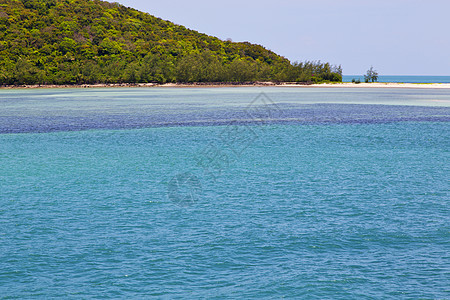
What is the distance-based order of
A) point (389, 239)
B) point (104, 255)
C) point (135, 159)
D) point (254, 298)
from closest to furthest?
1. point (254, 298)
2. point (104, 255)
3. point (389, 239)
4. point (135, 159)

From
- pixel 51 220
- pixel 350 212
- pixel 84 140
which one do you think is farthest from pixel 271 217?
pixel 84 140

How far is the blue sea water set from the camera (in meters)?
15.3

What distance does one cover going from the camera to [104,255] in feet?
57.7

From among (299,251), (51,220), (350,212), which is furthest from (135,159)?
(299,251)

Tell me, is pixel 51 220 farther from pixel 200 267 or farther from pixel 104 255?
pixel 200 267

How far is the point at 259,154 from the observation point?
41.6 meters

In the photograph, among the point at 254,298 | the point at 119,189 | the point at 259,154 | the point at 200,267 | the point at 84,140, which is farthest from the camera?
the point at 84,140

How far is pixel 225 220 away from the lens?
21750 mm

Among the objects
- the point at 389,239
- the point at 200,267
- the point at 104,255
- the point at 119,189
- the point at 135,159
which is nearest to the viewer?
the point at 200,267

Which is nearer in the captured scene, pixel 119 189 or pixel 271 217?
pixel 271 217

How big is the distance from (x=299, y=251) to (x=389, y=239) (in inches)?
157

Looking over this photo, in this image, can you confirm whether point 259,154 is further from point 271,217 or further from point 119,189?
point 271,217

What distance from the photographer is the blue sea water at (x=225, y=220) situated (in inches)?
603

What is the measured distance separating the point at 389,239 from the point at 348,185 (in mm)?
9677
